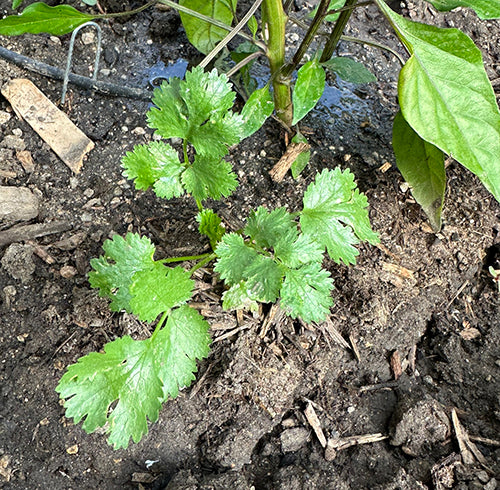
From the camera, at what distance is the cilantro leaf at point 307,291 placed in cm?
112

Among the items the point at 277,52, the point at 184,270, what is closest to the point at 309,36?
the point at 277,52

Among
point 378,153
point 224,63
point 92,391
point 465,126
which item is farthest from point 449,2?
point 92,391

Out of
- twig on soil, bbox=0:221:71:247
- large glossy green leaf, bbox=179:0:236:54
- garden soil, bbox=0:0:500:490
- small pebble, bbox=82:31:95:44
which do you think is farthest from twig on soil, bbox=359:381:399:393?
small pebble, bbox=82:31:95:44

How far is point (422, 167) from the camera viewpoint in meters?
1.40

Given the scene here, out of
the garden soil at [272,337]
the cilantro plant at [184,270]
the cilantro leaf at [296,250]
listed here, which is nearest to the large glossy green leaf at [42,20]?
the garden soil at [272,337]

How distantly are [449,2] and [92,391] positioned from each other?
1136mm

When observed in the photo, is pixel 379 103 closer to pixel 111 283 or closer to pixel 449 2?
pixel 449 2

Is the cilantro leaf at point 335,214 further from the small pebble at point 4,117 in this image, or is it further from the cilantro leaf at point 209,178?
the small pebble at point 4,117

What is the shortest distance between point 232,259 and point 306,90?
457 mm

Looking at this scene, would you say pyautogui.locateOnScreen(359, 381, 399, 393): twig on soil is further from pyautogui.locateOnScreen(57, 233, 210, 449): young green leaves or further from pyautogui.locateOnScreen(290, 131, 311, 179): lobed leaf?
pyautogui.locateOnScreen(290, 131, 311, 179): lobed leaf

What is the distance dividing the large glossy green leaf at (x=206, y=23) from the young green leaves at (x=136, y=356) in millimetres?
759

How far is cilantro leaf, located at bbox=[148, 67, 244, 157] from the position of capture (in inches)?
45.7

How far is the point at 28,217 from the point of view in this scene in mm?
1450

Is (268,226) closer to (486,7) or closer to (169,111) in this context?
(169,111)
